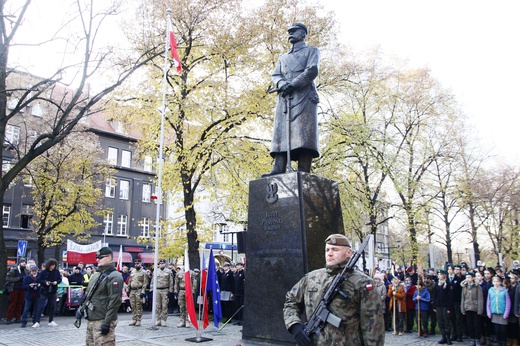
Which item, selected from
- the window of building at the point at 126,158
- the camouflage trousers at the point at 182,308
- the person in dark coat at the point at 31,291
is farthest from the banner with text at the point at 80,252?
the window of building at the point at 126,158

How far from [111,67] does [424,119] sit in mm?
19568

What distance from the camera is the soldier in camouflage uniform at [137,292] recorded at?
1432 cm

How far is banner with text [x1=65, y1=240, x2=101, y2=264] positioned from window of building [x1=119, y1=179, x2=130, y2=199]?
1950 cm

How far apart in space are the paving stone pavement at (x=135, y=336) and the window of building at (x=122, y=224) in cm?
3027

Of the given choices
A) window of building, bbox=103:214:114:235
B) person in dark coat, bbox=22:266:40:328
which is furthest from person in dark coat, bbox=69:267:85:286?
window of building, bbox=103:214:114:235

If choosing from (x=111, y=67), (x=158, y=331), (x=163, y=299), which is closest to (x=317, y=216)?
(x=158, y=331)

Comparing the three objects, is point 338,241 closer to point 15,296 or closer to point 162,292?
point 162,292

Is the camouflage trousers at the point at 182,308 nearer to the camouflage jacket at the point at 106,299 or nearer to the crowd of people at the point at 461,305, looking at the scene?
the crowd of people at the point at 461,305

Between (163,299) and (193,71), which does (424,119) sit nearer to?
(193,71)

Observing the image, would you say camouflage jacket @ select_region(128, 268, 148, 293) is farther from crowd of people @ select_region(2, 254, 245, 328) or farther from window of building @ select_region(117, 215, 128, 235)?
window of building @ select_region(117, 215, 128, 235)

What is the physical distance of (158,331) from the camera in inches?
513

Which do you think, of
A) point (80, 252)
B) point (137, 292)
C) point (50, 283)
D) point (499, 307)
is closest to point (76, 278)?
point (50, 283)

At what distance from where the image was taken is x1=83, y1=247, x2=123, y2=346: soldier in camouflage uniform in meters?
6.48

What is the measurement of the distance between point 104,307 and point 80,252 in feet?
65.9
